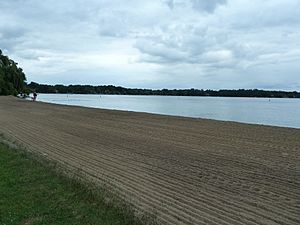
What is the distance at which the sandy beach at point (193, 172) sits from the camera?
5973 mm

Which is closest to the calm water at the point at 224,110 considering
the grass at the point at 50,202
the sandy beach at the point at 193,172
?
the sandy beach at the point at 193,172

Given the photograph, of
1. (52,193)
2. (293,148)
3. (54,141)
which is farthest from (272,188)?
(54,141)

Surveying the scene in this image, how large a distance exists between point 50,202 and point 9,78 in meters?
84.0

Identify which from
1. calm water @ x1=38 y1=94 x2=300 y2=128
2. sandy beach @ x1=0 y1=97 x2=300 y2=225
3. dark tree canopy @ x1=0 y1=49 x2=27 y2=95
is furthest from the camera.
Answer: dark tree canopy @ x1=0 y1=49 x2=27 y2=95

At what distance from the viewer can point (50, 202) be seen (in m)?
6.05

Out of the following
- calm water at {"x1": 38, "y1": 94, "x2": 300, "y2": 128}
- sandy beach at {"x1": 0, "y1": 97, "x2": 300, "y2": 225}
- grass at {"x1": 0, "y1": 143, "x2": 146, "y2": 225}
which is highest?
grass at {"x1": 0, "y1": 143, "x2": 146, "y2": 225}

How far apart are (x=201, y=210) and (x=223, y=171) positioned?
3.09m

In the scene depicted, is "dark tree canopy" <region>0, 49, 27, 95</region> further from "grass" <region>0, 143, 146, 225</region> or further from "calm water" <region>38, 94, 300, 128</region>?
"grass" <region>0, 143, 146, 225</region>

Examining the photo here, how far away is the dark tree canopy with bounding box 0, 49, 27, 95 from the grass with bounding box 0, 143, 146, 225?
76.9m

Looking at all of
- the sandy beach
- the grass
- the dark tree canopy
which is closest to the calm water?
the dark tree canopy

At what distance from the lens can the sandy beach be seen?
597 centimetres

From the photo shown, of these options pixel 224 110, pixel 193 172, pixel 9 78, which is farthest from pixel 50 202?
pixel 9 78

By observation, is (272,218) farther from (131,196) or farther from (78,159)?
(78,159)

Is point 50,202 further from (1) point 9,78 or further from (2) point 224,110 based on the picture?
(1) point 9,78
